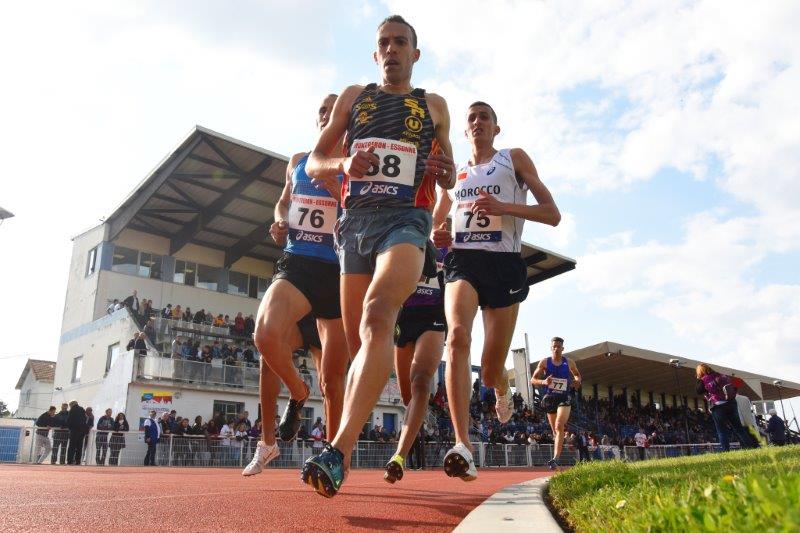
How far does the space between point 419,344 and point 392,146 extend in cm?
238

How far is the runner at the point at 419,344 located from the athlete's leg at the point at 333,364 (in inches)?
20.9

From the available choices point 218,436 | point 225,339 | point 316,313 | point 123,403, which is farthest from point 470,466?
point 225,339

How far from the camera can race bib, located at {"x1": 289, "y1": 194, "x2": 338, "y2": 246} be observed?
16.4 ft

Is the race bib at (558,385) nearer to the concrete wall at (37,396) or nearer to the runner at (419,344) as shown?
the runner at (419,344)

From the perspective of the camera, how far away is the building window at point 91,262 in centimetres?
2937

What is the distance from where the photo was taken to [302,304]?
481 centimetres

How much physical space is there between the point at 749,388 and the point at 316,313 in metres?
41.5

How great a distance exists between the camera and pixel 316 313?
16.1 ft

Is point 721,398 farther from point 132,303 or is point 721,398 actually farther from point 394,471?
point 132,303

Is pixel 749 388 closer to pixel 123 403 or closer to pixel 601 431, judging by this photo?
pixel 601 431

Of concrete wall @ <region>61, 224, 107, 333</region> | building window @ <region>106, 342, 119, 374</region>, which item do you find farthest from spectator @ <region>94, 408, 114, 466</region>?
concrete wall @ <region>61, 224, 107, 333</region>

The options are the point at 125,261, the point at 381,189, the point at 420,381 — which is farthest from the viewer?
the point at 125,261

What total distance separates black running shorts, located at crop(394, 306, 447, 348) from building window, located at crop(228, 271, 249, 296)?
2770 centimetres

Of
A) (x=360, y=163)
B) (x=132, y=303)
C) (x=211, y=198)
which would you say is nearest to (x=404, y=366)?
(x=360, y=163)
